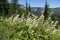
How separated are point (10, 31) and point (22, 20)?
43cm

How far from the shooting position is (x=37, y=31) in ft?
17.1

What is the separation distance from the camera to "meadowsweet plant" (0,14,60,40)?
16.9 ft

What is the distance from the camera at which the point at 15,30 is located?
5.44m

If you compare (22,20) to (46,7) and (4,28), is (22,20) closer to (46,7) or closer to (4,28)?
(4,28)

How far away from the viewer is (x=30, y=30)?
5.23 meters

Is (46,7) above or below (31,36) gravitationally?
below

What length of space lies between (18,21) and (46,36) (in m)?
0.87

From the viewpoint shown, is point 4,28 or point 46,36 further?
point 4,28

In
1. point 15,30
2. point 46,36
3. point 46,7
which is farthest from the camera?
point 46,7

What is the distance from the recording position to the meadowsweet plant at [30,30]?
515cm

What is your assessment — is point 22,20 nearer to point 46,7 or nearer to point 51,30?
point 51,30

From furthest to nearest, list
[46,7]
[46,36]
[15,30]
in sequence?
[46,7] → [15,30] → [46,36]

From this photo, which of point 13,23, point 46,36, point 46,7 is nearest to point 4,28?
point 13,23

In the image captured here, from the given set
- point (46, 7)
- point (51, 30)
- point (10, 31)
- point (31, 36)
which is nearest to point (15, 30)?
point (10, 31)
